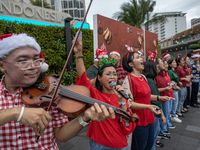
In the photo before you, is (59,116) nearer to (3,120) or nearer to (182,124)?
(3,120)

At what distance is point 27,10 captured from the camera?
8289 mm

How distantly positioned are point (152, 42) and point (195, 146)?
28.7 ft

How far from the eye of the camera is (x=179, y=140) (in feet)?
11.1

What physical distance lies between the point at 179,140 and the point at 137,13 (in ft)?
49.9

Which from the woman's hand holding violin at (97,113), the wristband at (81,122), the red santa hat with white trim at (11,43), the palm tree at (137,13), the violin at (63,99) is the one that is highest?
the palm tree at (137,13)

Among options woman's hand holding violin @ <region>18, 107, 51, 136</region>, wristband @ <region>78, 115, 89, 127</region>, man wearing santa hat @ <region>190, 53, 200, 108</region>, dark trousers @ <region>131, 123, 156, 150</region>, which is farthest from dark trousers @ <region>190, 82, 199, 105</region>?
woman's hand holding violin @ <region>18, 107, 51, 136</region>

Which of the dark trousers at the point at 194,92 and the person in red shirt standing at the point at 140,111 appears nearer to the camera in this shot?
the person in red shirt standing at the point at 140,111

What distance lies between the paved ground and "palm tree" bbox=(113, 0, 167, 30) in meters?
13.8

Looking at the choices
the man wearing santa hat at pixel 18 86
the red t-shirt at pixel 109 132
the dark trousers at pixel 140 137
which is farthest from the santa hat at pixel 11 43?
the dark trousers at pixel 140 137

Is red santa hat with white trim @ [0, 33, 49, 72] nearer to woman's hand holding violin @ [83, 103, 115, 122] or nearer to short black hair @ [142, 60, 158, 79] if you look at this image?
woman's hand holding violin @ [83, 103, 115, 122]

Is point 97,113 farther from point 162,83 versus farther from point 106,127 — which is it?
point 162,83

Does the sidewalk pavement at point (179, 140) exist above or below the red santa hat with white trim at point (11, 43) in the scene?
below

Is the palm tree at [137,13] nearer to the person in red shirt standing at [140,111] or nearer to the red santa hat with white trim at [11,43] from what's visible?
the person in red shirt standing at [140,111]

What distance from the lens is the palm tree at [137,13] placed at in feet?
50.2
